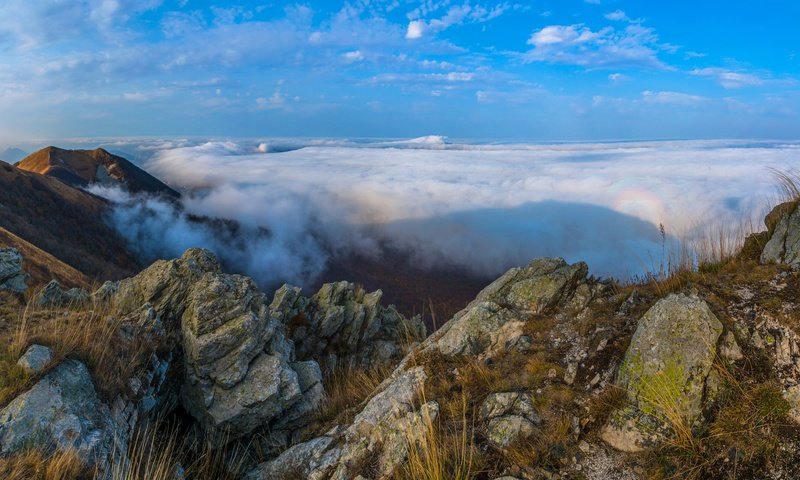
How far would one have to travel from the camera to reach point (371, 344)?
684 inches

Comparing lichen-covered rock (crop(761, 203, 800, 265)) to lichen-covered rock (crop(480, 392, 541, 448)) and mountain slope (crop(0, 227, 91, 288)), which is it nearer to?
Answer: lichen-covered rock (crop(480, 392, 541, 448))

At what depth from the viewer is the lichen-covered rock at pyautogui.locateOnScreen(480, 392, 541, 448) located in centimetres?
611

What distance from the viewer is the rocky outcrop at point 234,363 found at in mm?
9578

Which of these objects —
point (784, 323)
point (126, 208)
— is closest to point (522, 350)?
point (784, 323)

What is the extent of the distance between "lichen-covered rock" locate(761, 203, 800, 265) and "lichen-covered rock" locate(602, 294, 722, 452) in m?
2.83

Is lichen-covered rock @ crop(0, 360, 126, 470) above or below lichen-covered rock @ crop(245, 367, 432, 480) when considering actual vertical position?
above

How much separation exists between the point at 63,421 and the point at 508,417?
6345 mm

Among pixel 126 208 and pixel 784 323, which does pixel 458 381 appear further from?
pixel 126 208

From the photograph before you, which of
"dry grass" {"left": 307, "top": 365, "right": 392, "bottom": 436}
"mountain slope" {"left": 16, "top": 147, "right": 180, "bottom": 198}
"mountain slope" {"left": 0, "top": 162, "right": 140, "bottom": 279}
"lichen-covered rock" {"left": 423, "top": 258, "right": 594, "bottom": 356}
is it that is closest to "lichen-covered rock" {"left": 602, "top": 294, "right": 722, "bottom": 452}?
"lichen-covered rock" {"left": 423, "top": 258, "right": 594, "bottom": 356}

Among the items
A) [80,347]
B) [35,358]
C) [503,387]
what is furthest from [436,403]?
[35,358]

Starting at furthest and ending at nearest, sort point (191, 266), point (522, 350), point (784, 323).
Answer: point (191, 266) < point (522, 350) < point (784, 323)

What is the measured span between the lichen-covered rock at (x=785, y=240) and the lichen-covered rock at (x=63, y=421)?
11207 millimetres

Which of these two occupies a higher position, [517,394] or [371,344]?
[517,394]

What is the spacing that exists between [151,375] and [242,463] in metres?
2.57
